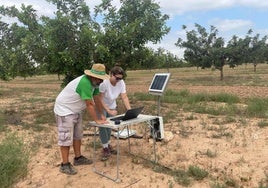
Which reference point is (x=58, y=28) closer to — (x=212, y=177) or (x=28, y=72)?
(x=28, y=72)

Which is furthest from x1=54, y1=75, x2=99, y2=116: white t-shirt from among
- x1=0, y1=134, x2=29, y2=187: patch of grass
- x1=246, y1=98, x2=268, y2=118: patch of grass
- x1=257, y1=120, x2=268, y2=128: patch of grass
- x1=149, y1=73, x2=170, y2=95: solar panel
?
x1=246, y1=98, x2=268, y2=118: patch of grass

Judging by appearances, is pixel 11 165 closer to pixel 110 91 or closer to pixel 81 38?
pixel 110 91

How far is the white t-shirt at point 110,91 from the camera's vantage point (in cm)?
541

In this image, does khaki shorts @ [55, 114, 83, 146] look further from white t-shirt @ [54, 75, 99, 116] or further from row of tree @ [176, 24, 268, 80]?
row of tree @ [176, 24, 268, 80]

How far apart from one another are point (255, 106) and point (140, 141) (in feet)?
16.8

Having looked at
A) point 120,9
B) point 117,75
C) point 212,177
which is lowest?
point 212,177

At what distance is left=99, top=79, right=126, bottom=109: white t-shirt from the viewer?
5.41m

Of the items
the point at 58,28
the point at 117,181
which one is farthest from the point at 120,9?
the point at 117,181

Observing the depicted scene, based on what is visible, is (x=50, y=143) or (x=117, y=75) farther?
(x=50, y=143)

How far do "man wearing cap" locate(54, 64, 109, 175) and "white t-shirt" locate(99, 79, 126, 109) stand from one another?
263 millimetres

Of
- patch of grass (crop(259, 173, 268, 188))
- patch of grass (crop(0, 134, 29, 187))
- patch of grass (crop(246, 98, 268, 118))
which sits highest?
patch of grass (crop(0, 134, 29, 187))

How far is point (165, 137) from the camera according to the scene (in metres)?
6.66

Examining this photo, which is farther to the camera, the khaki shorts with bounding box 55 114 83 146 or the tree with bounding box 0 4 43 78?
the tree with bounding box 0 4 43 78

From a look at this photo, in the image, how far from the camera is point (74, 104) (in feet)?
16.3
